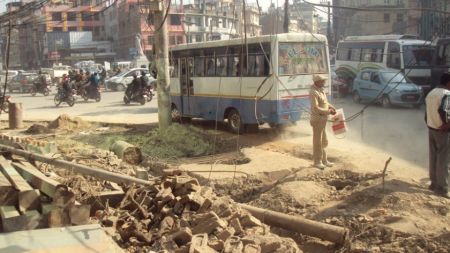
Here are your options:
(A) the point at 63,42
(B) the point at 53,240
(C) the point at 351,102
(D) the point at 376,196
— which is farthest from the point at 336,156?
(A) the point at 63,42

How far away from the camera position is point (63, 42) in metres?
76.1

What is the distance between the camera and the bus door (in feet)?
50.3

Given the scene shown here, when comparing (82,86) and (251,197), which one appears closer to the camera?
(251,197)

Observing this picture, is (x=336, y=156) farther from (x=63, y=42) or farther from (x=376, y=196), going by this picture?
(x=63, y=42)

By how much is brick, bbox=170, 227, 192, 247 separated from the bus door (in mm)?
10616

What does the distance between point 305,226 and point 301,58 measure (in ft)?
25.6

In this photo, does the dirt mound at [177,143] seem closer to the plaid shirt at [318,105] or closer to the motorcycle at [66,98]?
the plaid shirt at [318,105]

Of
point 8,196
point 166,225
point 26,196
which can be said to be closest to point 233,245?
point 166,225

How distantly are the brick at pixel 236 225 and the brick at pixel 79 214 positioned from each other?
1474 millimetres

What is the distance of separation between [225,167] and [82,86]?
18208 millimetres

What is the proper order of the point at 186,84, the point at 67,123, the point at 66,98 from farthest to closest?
the point at 66,98 → the point at 67,123 → the point at 186,84

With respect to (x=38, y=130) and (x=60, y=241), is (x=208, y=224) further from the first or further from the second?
(x=38, y=130)

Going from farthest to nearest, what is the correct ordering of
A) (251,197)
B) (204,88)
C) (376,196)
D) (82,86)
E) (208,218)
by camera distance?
(82,86) < (204,88) < (251,197) < (376,196) < (208,218)

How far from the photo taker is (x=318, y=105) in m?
8.53
